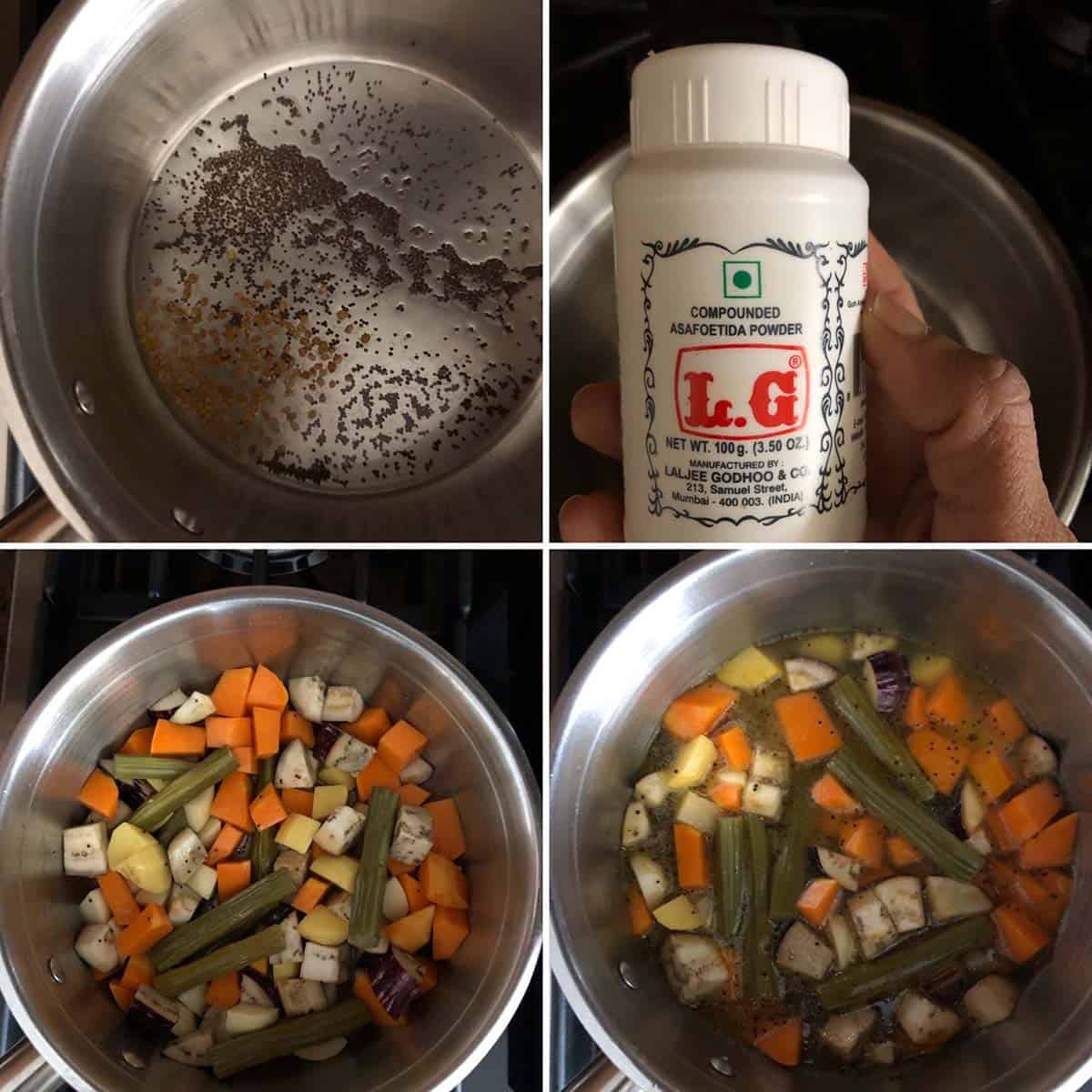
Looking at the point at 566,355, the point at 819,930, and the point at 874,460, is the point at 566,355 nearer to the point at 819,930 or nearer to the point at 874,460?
the point at 874,460

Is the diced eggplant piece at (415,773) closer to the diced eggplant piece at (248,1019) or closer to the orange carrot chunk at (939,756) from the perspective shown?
the diced eggplant piece at (248,1019)

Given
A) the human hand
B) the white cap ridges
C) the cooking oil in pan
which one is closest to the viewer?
the white cap ridges

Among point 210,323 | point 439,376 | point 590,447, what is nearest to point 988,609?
point 590,447

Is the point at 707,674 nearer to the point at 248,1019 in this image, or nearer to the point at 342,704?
the point at 342,704

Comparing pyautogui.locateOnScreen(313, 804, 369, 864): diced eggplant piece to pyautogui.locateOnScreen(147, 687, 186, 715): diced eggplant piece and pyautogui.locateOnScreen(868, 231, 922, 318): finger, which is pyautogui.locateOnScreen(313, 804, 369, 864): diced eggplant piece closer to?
pyautogui.locateOnScreen(147, 687, 186, 715): diced eggplant piece

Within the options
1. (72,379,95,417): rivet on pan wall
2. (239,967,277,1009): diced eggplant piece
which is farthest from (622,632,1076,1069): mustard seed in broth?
(72,379,95,417): rivet on pan wall

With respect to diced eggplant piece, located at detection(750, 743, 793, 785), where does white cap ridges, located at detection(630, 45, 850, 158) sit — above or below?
above
